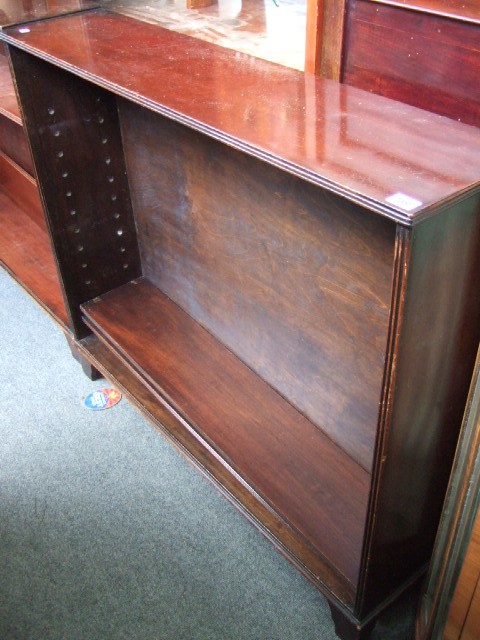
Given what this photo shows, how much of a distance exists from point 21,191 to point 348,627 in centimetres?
210

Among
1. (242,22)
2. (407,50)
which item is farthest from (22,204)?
(407,50)

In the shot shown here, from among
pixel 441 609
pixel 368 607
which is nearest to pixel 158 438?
pixel 368 607

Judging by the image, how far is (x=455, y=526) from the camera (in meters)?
1.14

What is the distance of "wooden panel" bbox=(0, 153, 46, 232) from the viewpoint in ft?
8.55

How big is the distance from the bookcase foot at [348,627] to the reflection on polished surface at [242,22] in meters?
1.21

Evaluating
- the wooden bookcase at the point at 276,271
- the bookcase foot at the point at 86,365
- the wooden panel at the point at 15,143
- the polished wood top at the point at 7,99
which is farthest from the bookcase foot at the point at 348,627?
the wooden panel at the point at 15,143

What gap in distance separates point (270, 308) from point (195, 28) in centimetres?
92

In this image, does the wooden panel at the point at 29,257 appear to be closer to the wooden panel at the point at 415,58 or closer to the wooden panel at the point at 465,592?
the wooden panel at the point at 415,58

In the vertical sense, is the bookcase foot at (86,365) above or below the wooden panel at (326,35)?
below

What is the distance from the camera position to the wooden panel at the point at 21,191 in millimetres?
2607

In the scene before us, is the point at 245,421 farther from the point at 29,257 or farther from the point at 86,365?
the point at 29,257

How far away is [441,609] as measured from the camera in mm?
1245

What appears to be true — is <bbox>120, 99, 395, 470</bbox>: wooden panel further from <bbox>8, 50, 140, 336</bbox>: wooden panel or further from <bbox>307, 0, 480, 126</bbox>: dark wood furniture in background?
<bbox>307, 0, 480, 126</bbox>: dark wood furniture in background

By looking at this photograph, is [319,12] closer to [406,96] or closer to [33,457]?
[406,96]
